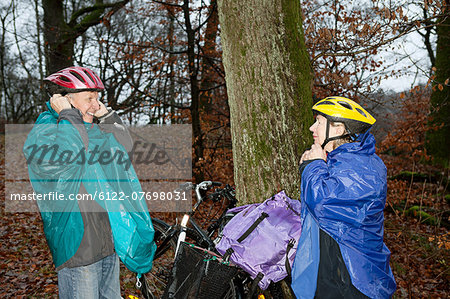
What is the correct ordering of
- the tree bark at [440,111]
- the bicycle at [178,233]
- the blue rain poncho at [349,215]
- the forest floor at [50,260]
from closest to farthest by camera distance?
the blue rain poncho at [349,215] < the bicycle at [178,233] < the forest floor at [50,260] < the tree bark at [440,111]

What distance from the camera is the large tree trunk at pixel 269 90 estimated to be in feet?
9.26

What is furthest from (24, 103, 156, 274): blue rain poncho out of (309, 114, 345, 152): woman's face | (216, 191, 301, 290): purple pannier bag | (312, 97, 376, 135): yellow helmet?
(312, 97, 376, 135): yellow helmet

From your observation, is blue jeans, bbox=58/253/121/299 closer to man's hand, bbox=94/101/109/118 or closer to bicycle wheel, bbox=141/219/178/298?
man's hand, bbox=94/101/109/118

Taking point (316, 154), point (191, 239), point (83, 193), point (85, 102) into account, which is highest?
point (85, 102)

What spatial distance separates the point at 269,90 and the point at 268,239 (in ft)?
4.10

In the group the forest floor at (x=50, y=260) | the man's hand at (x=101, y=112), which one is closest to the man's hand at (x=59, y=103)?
the man's hand at (x=101, y=112)

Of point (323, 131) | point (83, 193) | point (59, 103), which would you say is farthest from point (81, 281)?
point (323, 131)

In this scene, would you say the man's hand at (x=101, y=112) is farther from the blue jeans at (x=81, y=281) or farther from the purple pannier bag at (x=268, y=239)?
the purple pannier bag at (x=268, y=239)

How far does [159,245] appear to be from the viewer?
12.3ft

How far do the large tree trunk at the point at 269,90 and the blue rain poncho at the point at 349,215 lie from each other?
2.34 feet

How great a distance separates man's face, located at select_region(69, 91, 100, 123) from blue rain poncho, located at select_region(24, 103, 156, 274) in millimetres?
103

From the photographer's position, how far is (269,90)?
9.29 ft

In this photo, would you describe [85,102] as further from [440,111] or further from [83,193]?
[440,111]

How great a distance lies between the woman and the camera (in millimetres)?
2005
